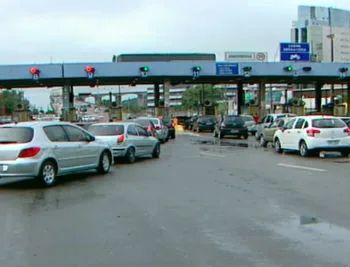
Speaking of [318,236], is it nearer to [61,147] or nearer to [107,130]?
[61,147]

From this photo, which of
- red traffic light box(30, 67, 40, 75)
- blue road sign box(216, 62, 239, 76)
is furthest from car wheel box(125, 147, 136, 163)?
blue road sign box(216, 62, 239, 76)

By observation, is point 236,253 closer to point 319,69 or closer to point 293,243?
point 293,243

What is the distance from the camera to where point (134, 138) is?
19.6 m

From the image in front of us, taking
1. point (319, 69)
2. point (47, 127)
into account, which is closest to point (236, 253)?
point (47, 127)

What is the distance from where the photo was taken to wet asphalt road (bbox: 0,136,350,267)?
6.58m

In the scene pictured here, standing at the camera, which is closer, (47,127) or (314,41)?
(47,127)

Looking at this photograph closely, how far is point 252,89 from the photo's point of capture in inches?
3829

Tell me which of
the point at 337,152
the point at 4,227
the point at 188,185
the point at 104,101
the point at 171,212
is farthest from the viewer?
the point at 104,101

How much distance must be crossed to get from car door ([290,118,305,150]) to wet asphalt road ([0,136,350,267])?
618 cm

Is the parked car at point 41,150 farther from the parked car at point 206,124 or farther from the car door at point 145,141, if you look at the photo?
the parked car at point 206,124

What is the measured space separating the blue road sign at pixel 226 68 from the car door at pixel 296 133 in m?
24.6

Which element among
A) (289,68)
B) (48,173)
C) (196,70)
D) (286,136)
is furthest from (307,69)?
(48,173)

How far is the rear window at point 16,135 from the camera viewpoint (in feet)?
41.7

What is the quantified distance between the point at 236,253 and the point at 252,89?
91.9 metres
